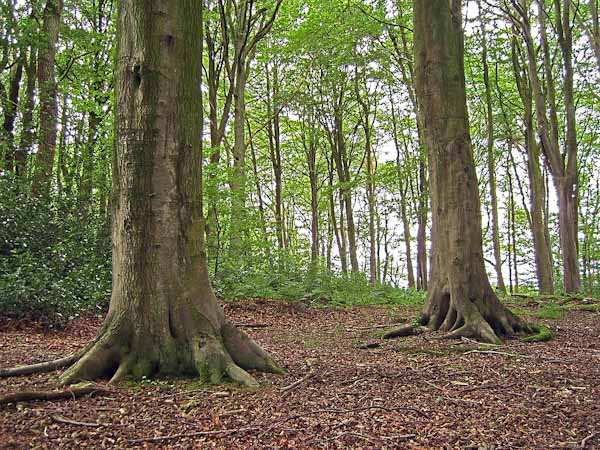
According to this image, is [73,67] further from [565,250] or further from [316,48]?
[565,250]

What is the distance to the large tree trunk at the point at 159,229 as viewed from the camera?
3.87 m

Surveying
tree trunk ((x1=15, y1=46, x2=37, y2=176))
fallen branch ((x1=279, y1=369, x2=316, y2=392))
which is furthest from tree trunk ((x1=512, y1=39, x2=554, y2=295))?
tree trunk ((x1=15, y1=46, x2=37, y2=176))

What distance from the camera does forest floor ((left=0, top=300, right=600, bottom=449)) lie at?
2684 millimetres

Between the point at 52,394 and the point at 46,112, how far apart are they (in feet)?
28.8

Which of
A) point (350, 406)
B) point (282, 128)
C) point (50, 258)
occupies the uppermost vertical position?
point (282, 128)

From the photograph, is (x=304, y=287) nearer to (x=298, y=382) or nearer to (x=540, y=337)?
(x=540, y=337)

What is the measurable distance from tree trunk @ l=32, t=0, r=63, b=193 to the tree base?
6.96m

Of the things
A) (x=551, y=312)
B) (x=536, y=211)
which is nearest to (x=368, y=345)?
(x=551, y=312)

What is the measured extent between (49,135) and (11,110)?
4.83 ft

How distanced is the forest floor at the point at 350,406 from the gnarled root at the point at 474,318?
31.6 inches

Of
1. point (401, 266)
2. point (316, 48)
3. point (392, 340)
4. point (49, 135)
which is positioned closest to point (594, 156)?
point (316, 48)

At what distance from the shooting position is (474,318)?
6.55 meters

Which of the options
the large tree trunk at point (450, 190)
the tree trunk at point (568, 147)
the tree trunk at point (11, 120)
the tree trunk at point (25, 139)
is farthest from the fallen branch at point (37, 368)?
the tree trunk at point (568, 147)

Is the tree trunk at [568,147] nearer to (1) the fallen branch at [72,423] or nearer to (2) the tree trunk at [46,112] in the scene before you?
(2) the tree trunk at [46,112]
